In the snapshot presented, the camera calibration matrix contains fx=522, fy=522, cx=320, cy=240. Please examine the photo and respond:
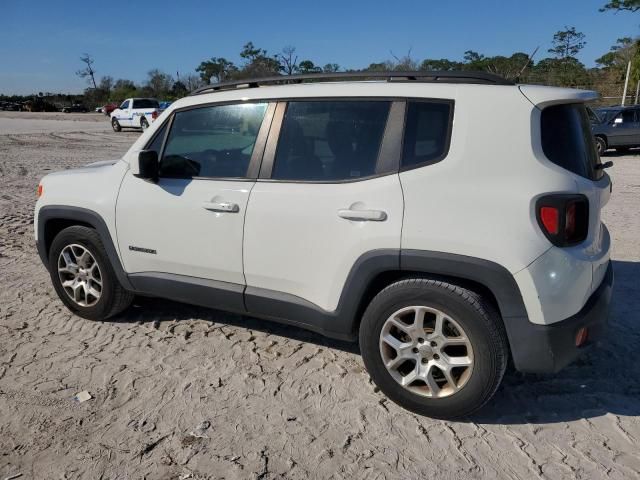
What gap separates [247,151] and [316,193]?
65 cm

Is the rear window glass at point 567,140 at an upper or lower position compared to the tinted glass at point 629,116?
upper

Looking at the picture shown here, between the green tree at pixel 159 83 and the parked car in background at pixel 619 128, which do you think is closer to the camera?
the parked car in background at pixel 619 128

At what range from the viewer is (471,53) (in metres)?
45.1

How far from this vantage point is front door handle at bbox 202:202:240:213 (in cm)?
328

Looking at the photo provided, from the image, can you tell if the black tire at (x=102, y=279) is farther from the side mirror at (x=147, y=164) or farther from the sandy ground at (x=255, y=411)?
the side mirror at (x=147, y=164)

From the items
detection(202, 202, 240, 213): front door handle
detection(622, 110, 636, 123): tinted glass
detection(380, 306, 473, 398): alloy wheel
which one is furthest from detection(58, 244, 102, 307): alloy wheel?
detection(622, 110, 636, 123): tinted glass

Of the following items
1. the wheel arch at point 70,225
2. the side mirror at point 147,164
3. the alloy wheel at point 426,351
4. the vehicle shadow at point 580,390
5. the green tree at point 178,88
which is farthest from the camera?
the green tree at point 178,88

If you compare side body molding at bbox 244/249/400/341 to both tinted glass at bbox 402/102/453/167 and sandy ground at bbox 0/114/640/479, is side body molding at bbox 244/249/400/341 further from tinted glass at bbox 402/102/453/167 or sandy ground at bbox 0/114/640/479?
tinted glass at bbox 402/102/453/167

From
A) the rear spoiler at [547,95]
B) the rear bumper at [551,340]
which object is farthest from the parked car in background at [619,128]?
the rear bumper at [551,340]

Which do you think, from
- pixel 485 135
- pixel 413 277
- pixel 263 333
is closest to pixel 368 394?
pixel 413 277

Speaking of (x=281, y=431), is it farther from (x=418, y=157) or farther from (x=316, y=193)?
(x=418, y=157)

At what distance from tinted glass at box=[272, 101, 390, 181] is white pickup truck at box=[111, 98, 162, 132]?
23.9 metres

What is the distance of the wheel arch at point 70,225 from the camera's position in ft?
12.7

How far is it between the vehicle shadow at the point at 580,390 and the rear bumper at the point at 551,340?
1.39 feet
